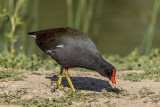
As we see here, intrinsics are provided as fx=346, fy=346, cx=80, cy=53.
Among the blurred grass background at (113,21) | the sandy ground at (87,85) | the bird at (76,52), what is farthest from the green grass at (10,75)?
the blurred grass background at (113,21)

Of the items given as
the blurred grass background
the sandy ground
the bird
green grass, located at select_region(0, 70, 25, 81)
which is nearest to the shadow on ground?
the sandy ground

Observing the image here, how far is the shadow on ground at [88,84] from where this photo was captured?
5965 millimetres

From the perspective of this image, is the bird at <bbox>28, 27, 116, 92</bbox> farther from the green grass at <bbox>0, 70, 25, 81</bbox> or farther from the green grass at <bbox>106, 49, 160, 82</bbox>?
the green grass at <bbox>106, 49, 160, 82</bbox>

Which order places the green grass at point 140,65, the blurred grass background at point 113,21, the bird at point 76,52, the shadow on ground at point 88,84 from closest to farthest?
the bird at point 76,52, the shadow on ground at point 88,84, the green grass at point 140,65, the blurred grass background at point 113,21

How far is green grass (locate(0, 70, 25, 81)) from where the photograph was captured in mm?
6027

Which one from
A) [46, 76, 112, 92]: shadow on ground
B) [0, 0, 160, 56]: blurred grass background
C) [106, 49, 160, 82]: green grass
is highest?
[0, 0, 160, 56]: blurred grass background

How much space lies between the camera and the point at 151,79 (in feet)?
21.1

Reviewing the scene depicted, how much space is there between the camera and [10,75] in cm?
617

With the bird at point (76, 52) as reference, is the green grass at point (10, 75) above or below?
below

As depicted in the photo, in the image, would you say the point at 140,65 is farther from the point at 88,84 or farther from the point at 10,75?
the point at 10,75

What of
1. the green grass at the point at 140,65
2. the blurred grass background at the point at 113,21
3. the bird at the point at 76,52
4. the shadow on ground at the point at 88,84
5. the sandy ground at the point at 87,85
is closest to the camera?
the sandy ground at the point at 87,85

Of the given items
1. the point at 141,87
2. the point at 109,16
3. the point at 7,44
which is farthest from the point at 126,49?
the point at 141,87

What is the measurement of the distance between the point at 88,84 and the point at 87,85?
0.19 feet

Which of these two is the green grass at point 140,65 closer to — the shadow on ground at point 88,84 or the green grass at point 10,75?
the shadow on ground at point 88,84
